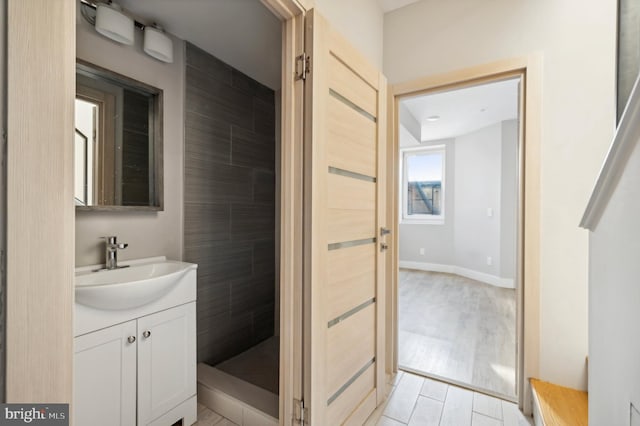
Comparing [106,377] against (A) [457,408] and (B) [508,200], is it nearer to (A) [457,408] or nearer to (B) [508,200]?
(A) [457,408]

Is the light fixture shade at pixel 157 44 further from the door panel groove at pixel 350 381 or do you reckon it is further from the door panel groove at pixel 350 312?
the door panel groove at pixel 350 381

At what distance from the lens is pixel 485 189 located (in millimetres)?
4953

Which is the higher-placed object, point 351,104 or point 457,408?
point 351,104

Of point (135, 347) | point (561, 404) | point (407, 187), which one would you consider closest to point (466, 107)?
point (407, 187)

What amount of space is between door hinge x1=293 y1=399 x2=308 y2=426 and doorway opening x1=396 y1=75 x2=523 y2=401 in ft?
3.88

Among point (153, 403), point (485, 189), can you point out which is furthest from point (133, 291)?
point (485, 189)

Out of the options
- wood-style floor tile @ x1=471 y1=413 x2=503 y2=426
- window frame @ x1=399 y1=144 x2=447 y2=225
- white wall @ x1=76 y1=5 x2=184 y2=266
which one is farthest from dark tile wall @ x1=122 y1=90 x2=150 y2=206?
window frame @ x1=399 y1=144 x2=447 y2=225

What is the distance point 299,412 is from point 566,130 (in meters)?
2.01

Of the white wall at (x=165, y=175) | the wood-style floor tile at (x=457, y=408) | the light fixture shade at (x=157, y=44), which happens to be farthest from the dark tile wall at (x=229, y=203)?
the wood-style floor tile at (x=457, y=408)

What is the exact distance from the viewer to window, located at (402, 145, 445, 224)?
5.68m

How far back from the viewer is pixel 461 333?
284 cm

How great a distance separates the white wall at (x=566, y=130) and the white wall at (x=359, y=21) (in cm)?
70

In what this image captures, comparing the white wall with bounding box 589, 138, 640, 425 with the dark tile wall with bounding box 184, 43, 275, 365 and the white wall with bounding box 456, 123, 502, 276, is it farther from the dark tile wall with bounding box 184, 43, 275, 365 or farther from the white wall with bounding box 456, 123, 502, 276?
the white wall with bounding box 456, 123, 502, 276

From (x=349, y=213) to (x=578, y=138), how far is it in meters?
1.33
